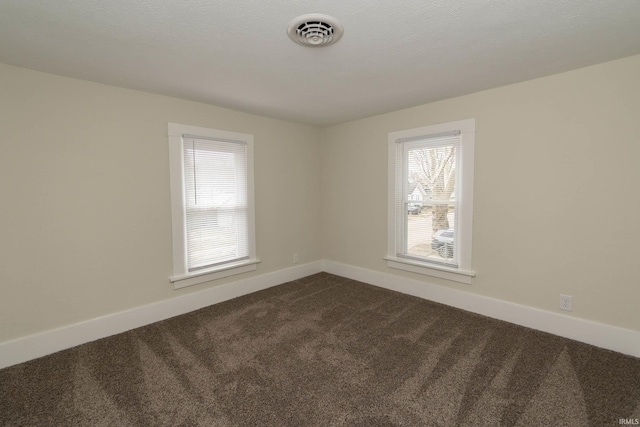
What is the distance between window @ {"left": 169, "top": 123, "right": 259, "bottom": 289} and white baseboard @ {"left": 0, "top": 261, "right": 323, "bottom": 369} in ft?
0.64

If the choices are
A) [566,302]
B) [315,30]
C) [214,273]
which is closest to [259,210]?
[214,273]

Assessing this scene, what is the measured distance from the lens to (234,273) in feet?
11.8

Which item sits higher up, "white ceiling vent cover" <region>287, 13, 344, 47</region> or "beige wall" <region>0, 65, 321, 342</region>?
"white ceiling vent cover" <region>287, 13, 344, 47</region>

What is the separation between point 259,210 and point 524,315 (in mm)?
3170

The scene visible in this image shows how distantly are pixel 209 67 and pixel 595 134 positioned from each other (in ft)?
10.5

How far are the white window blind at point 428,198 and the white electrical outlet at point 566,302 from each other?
3.06 feet

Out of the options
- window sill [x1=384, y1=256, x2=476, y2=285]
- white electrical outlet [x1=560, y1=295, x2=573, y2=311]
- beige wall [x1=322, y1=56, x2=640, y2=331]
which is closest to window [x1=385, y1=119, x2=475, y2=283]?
window sill [x1=384, y1=256, x2=476, y2=285]

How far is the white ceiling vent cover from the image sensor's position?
1.65 metres

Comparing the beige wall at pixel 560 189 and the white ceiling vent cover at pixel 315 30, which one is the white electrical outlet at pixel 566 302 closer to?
the beige wall at pixel 560 189

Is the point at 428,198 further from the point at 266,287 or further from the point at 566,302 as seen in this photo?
the point at 266,287

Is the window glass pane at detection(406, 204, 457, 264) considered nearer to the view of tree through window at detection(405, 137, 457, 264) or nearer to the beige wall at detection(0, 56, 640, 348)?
the view of tree through window at detection(405, 137, 457, 264)

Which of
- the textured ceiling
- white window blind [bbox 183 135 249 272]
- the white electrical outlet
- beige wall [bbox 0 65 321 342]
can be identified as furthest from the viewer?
white window blind [bbox 183 135 249 272]

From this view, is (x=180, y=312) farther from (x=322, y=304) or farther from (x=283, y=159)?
(x=283, y=159)

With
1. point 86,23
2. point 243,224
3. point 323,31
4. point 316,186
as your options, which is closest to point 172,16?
point 86,23
